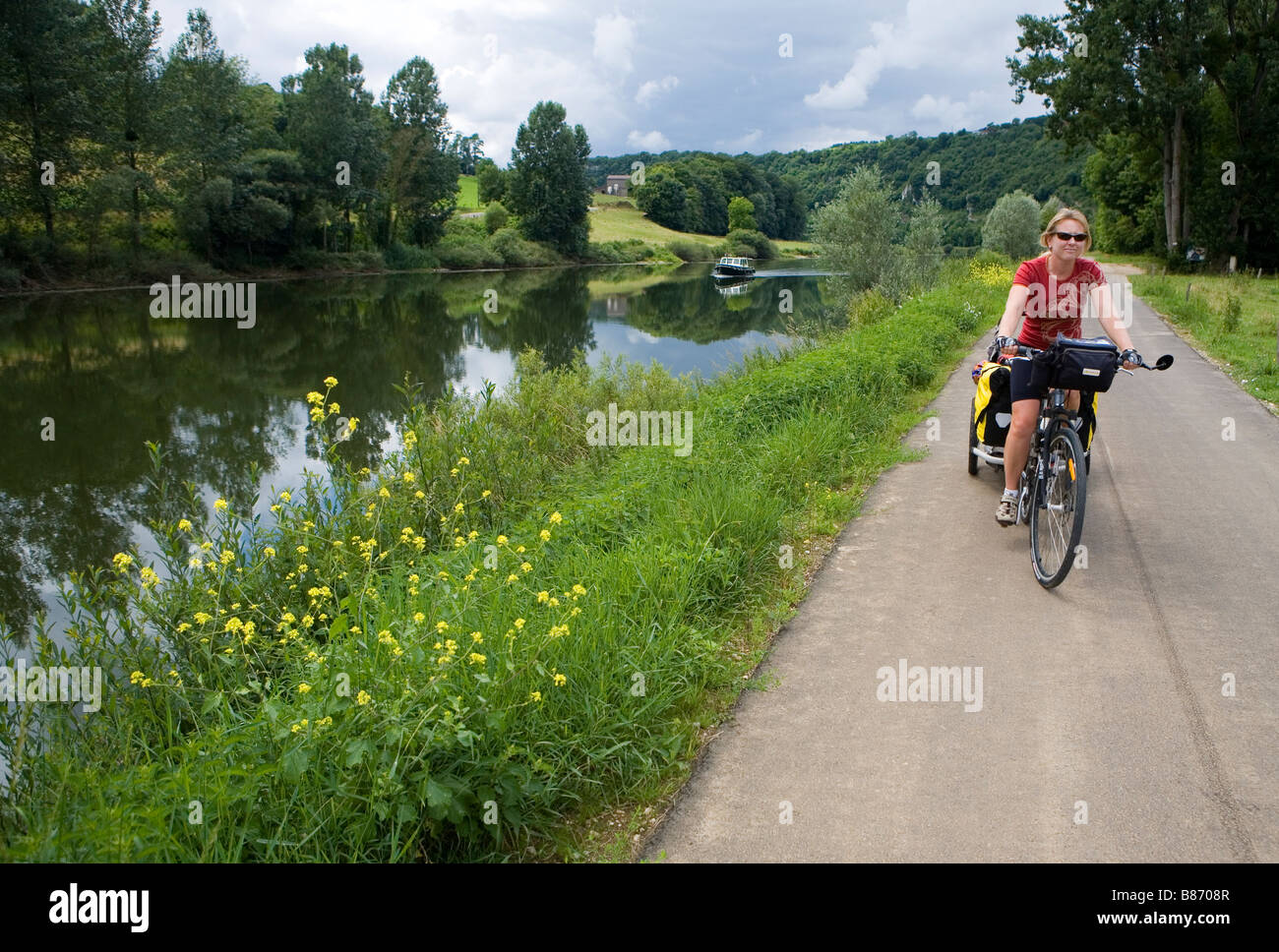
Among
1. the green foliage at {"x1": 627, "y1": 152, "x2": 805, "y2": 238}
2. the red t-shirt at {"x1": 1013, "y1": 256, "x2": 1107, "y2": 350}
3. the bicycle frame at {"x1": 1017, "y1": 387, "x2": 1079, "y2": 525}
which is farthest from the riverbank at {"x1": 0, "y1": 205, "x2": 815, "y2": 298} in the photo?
the bicycle frame at {"x1": 1017, "y1": 387, "x2": 1079, "y2": 525}

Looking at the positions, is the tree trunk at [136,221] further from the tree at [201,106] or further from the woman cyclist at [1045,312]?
the woman cyclist at [1045,312]

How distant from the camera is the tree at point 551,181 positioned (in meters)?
79.0

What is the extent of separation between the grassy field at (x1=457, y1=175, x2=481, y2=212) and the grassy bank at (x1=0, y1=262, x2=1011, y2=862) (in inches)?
3446

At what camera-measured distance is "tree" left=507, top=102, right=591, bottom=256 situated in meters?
79.0

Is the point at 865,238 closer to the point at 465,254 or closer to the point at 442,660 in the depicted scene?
the point at 442,660

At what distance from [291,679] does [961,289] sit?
2098cm

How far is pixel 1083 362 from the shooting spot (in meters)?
5.18

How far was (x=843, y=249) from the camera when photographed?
1136 inches

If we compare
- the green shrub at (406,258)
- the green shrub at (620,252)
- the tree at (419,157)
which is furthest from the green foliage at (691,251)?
the green shrub at (406,258)

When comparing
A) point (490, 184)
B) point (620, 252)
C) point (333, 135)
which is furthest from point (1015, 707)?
point (490, 184)

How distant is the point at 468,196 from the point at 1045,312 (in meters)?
103
